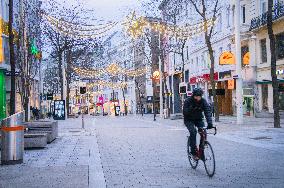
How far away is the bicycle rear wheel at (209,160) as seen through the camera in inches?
372

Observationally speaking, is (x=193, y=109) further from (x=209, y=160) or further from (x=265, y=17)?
(x=265, y=17)

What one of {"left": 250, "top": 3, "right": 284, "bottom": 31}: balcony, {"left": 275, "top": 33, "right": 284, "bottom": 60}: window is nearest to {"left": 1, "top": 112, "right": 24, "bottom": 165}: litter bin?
{"left": 250, "top": 3, "right": 284, "bottom": 31}: balcony

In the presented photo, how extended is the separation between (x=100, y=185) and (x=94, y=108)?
125261mm

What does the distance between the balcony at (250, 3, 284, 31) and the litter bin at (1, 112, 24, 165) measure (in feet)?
81.0

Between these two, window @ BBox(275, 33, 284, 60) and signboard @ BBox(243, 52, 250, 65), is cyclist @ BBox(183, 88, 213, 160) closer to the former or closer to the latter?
window @ BBox(275, 33, 284, 60)

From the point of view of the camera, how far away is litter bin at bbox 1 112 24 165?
38.4 feet

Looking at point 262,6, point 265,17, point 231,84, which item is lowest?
point 231,84

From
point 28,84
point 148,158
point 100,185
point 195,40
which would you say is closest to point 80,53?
point 195,40

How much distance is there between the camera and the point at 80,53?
2242 inches

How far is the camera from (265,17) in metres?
36.6

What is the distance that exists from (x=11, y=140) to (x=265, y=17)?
94.0 feet

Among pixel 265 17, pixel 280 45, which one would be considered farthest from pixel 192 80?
pixel 280 45

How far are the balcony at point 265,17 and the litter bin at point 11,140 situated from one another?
24686 mm

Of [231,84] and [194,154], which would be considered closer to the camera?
[194,154]
